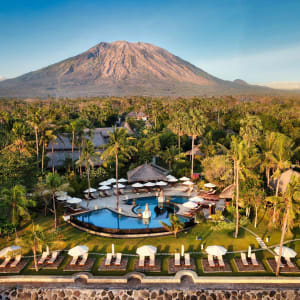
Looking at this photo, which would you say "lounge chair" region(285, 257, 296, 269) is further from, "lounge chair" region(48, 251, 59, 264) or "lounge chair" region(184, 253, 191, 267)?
"lounge chair" region(48, 251, 59, 264)

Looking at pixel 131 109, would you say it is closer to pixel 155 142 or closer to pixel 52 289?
pixel 155 142

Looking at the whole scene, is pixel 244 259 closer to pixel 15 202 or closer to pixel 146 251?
pixel 146 251

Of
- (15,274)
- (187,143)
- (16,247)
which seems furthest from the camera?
(187,143)

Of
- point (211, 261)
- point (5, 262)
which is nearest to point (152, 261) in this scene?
point (211, 261)

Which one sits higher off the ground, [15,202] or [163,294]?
[15,202]

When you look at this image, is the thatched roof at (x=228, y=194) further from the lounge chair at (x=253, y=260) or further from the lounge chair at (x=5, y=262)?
the lounge chair at (x=5, y=262)

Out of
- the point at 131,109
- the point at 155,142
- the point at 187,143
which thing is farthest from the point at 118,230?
the point at 131,109

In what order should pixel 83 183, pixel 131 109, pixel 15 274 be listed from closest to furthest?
pixel 15 274, pixel 83 183, pixel 131 109
